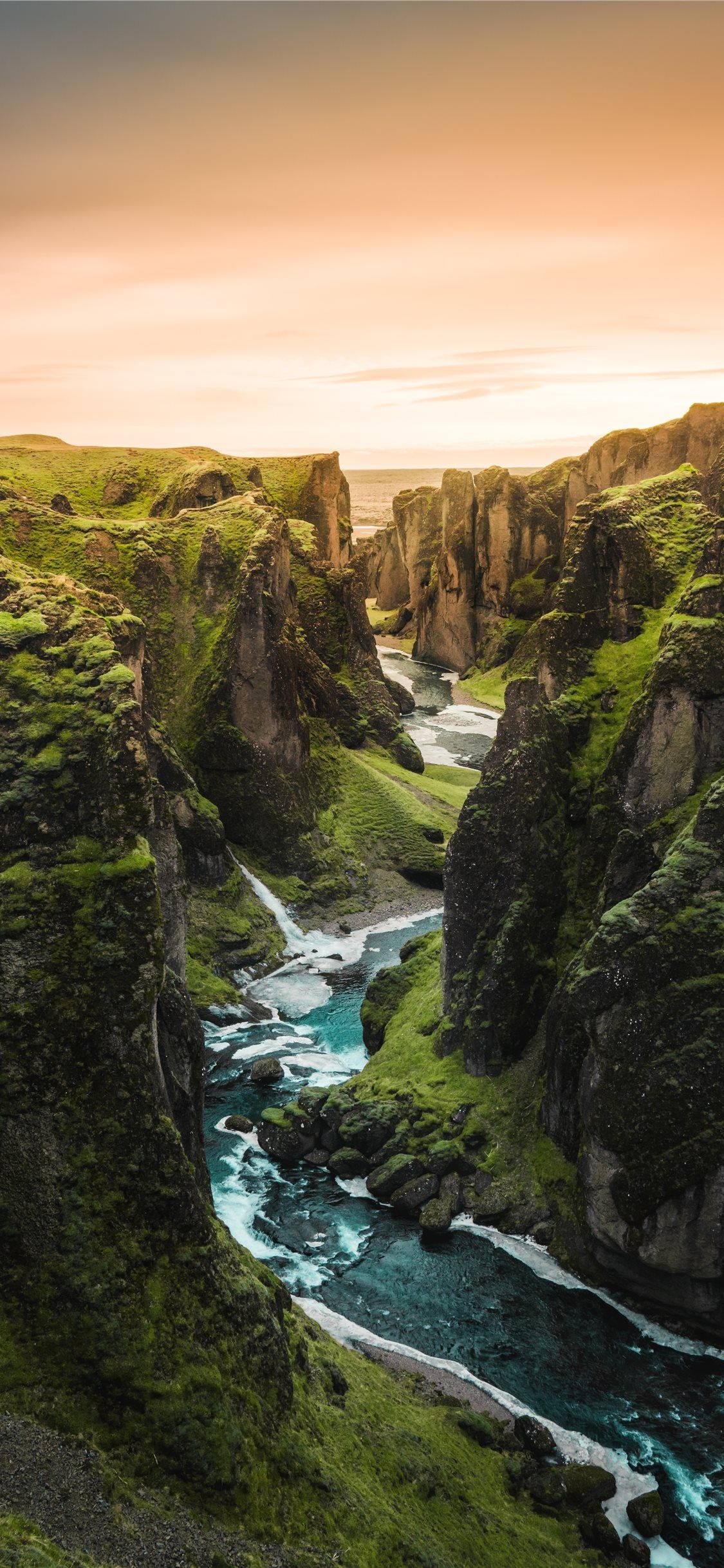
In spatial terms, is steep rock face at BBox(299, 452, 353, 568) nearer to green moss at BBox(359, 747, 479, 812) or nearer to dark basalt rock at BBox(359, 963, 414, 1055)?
green moss at BBox(359, 747, 479, 812)

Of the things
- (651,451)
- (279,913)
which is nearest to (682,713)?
(279,913)

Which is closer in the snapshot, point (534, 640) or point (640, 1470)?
point (640, 1470)

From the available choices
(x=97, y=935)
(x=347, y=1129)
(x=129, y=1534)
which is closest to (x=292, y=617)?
(x=347, y=1129)

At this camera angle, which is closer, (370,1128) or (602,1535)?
(602,1535)

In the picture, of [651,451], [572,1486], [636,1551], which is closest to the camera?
[636,1551]

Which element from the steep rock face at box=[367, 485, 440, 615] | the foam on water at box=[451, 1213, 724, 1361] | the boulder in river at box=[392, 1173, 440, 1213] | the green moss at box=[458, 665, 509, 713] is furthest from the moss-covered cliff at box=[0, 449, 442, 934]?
the steep rock face at box=[367, 485, 440, 615]

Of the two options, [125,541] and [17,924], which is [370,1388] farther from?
[125,541]

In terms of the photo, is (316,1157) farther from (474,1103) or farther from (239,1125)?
(474,1103)

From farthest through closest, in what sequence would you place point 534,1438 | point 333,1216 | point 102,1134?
point 333,1216 < point 534,1438 < point 102,1134
